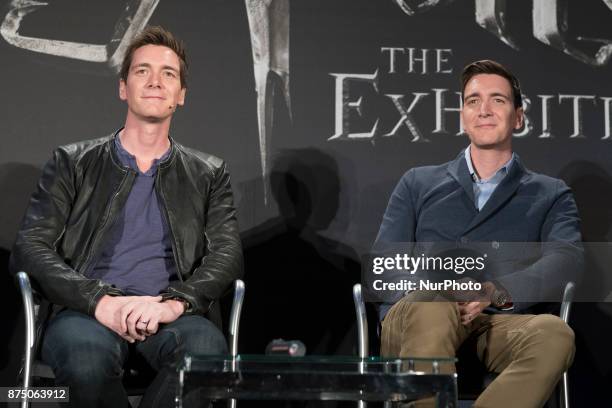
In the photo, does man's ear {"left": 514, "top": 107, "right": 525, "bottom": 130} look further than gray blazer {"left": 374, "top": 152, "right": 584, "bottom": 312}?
Yes

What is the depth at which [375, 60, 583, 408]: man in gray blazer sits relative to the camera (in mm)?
2891

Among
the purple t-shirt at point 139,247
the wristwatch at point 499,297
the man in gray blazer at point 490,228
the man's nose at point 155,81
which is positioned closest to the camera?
the man in gray blazer at point 490,228

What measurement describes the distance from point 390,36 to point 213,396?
1.87m

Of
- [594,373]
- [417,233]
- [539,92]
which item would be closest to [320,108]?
[417,233]

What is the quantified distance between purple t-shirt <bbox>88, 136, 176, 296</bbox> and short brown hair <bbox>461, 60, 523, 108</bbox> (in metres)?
1.28

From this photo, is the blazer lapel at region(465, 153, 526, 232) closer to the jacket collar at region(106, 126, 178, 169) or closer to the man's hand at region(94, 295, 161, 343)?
the jacket collar at region(106, 126, 178, 169)

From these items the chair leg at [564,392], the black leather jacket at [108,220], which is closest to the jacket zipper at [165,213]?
the black leather jacket at [108,220]

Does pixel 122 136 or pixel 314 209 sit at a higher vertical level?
pixel 122 136

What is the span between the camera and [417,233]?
350 cm

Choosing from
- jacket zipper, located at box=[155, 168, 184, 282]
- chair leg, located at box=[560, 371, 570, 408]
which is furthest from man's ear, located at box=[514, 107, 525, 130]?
jacket zipper, located at box=[155, 168, 184, 282]

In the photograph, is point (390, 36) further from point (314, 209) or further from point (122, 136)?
point (122, 136)

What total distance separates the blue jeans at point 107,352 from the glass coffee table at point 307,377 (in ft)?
1.04

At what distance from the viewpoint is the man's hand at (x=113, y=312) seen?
2836mm

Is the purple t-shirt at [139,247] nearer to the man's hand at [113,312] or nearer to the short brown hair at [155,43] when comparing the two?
the man's hand at [113,312]
